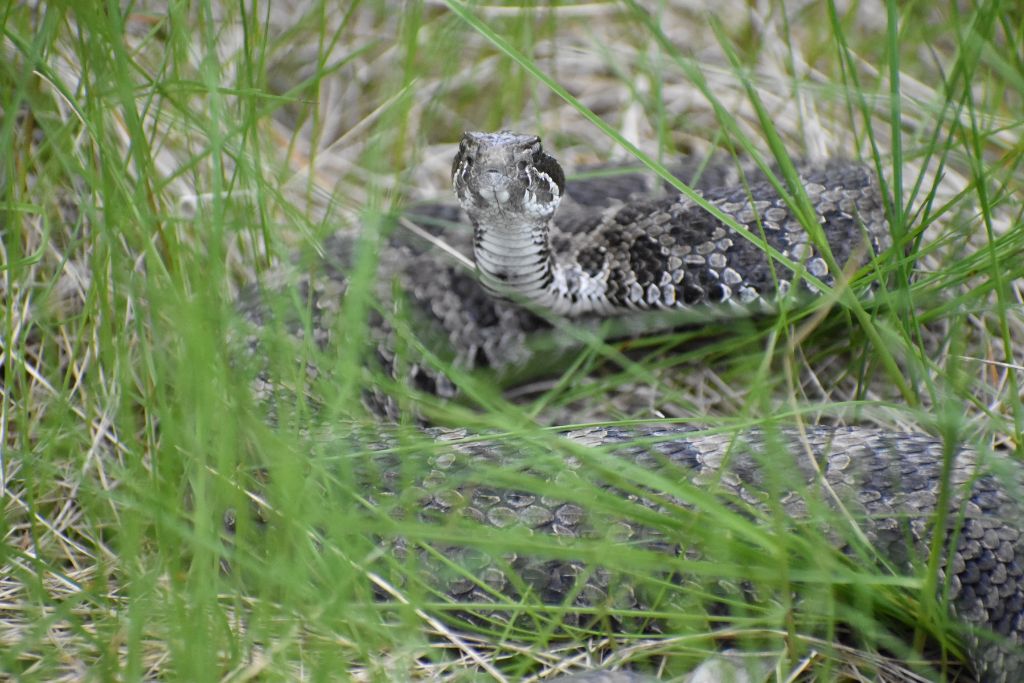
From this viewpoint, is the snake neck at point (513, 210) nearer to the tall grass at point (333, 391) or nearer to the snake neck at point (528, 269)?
the snake neck at point (528, 269)

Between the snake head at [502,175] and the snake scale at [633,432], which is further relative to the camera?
the snake head at [502,175]

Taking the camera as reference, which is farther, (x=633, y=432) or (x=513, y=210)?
(x=513, y=210)

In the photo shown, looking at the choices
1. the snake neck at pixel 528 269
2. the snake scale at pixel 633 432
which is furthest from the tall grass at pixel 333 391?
the snake neck at pixel 528 269

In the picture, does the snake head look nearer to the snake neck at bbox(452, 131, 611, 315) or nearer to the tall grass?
the snake neck at bbox(452, 131, 611, 315)

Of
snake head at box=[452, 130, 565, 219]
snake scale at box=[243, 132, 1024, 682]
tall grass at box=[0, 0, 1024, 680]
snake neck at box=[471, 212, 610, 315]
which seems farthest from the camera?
snake neck at box=[471, 212, 610, 315]

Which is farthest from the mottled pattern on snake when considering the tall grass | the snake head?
the tall grass

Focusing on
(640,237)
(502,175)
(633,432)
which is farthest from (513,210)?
(633,432)

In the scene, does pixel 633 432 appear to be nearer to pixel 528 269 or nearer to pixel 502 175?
pixel 528 269

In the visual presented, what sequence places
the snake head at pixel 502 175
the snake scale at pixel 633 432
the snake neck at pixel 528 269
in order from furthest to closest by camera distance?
the snake neck at pixel 528 269, the snake head at pixel 502 175, the snake scale at pixel 633 432
